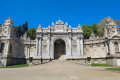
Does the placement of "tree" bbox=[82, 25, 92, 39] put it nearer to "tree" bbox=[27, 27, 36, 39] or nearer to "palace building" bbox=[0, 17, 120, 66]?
"palace building" bbox=[0, 17, 120, 66]

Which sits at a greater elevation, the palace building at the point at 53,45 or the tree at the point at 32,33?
the tree at the point at 32,33

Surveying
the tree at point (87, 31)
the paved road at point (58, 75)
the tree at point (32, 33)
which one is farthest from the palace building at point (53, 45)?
the paved road at point (58, 75)

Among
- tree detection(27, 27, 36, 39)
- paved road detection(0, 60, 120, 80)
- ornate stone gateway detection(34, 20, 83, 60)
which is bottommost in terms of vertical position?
paved road detection(0, 60, 120, 80)

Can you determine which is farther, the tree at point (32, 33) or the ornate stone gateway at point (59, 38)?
the tree at point (32, 33)

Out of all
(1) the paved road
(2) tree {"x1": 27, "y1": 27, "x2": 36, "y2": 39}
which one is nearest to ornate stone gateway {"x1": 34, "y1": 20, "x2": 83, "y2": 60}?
(2) tree {"x1": 27, "y1": 27, "x2": 36, "y2": 39}

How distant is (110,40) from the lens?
32000mm

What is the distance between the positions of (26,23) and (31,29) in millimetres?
6932

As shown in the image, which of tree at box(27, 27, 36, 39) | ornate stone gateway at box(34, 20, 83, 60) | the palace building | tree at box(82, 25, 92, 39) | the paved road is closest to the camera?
the paved road

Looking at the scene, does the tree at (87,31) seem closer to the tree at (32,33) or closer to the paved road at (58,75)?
the tree at (32,33)

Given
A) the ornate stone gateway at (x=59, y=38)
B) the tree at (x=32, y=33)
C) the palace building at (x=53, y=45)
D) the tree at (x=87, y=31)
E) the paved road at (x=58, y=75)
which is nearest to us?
the paved road at (x=58, y=75)

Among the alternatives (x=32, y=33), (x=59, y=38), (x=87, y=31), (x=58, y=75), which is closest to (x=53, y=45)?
(x=59, y=38)

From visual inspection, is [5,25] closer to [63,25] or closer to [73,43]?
[63,25]

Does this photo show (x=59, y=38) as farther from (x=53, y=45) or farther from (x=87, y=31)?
(x=87, y=31)

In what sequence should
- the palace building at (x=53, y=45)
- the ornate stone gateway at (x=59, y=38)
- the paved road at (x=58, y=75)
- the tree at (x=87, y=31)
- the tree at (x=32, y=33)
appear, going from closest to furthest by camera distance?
the paved road at (x=58, y=75) < the palace building at (x=53, y=45) < the ornate stone gateway at (x=59, y=38) < the tree at (x=87, y=31) < the tree at (x=32, y=33)
